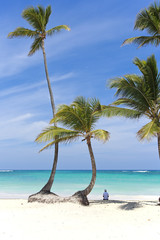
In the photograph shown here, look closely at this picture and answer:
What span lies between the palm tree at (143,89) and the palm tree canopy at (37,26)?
15.9ft

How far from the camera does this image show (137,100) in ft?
37.4

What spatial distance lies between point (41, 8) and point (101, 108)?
651 cm

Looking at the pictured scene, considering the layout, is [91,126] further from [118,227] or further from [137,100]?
[118,227]

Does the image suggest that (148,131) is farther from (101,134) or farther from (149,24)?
(149,24)

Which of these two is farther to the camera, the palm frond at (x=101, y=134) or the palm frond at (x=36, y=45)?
the palm frond at (x=36, y=45)

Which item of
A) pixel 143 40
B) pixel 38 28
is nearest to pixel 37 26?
pixel 38 28

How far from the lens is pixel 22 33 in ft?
44.7

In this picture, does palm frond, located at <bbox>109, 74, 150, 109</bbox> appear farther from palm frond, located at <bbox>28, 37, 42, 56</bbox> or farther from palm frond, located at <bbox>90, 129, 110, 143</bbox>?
palm frond, located at <bbox>28, 37, 42, 56</bbox>

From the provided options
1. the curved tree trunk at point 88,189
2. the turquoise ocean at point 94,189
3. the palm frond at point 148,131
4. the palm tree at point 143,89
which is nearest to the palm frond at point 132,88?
the palm tree at point 143,89

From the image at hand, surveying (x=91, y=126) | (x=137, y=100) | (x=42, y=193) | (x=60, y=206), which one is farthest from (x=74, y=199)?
(x=137, y=100)

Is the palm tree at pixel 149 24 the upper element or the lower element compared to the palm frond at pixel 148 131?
upper

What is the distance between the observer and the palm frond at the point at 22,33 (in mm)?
13438

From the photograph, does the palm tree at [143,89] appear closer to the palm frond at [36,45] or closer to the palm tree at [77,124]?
the palm tree at [77,124]

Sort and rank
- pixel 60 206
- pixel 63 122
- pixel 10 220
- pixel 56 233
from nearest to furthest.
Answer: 1. pixel 56 233
2. pixel 10 220
3. pixel 60 206
4. pixel 63 122
